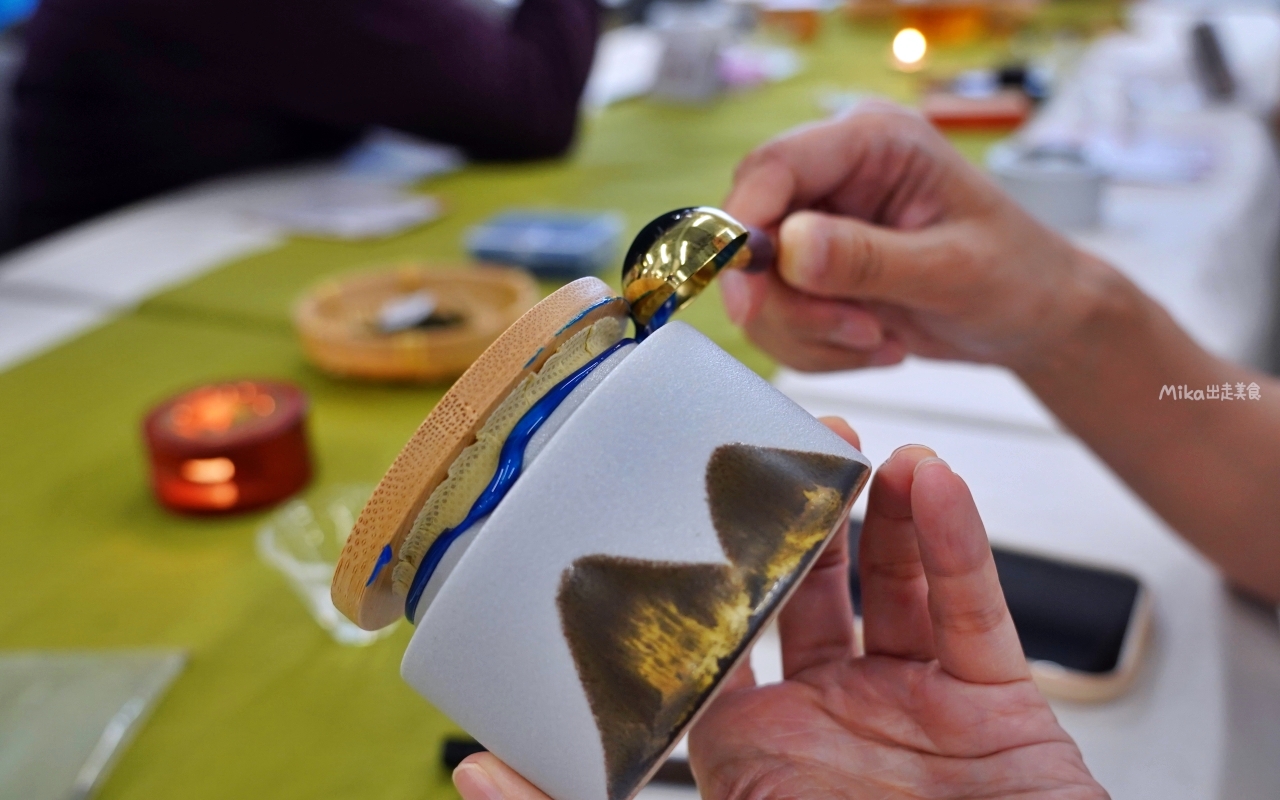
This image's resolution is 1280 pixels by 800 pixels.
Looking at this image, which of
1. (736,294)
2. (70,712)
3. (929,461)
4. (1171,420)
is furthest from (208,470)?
(1171,420)

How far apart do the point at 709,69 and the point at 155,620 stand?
1475 millimetres

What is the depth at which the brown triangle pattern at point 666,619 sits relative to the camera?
290 millimetres

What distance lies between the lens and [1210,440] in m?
0.54

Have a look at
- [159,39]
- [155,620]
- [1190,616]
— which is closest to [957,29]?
[159,39]

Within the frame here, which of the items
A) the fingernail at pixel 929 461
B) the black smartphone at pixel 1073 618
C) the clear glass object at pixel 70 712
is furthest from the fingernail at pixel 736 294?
the clear glass object at pixel 70 712

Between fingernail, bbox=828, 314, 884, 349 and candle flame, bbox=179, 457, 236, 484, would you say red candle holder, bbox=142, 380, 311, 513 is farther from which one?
fingernail, bbox=828, 314, 884, 349

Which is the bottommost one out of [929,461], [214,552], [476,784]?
[214,552]

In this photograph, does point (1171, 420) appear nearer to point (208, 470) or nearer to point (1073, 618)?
point (1073, 618)

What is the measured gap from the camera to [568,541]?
29cm

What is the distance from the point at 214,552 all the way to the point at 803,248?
1.34 ft

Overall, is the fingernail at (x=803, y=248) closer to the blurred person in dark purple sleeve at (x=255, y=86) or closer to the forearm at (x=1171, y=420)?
the forearm at (x=1171, y=420)

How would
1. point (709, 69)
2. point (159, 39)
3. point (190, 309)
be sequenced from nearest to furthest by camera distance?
point (190, 309) < point (159, 39) < point (709, 69)

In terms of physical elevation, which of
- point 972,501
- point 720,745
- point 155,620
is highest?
point 972,501

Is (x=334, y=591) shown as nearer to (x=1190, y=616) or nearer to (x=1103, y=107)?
(x=1190, y=616)
